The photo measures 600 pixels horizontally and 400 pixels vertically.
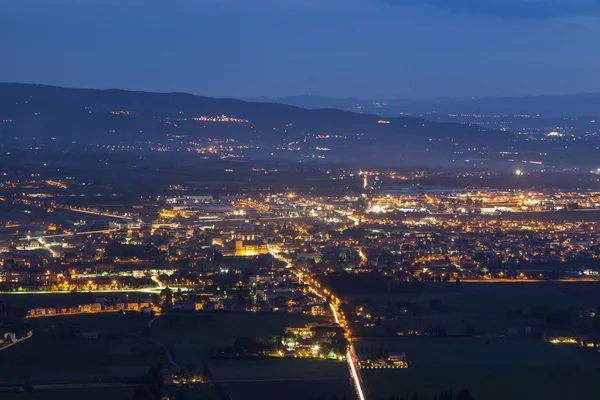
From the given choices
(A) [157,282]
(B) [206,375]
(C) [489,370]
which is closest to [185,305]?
(A) [157,282]

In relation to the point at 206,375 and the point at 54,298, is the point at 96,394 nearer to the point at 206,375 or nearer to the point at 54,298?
the point at 206,375

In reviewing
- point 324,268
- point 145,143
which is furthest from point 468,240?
point 145,143

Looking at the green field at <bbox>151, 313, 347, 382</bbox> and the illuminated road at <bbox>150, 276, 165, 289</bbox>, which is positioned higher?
the green field at <bbox>151, 313, 347, 382</bbox>

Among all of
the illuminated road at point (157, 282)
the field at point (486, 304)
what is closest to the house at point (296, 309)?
the field at point (486, 304)

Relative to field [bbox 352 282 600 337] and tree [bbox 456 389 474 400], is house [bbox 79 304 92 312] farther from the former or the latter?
tree [bbox 456 389 474 400]

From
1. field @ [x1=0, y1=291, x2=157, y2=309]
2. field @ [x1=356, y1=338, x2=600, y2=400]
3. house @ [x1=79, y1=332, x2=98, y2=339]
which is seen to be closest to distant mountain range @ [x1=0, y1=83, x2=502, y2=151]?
field @ [x1=0, y1=291, x2=157, y2=309]

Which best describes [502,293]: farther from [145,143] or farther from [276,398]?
[145,143]

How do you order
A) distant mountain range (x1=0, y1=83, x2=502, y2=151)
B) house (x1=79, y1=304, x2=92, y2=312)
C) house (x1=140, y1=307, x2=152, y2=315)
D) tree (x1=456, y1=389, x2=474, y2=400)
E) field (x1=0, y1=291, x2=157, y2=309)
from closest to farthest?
tree (x1=456, y1=389, x2=474, y2=400) → house (x1=140, y1=307, x2=152, y2=315) → house (x1=79, y1=304, x2=92, y2=312) → field (x1=0, y1=291, x2=157, y2=309) → distant mountain range (x1=0, y1=83, x2=502, y2=151)

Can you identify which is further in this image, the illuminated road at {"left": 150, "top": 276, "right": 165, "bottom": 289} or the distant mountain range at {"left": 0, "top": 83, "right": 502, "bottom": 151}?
the distant mountain range at {"left": 0, "top": 83, "right": 502, "bottom": 151}
